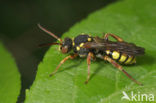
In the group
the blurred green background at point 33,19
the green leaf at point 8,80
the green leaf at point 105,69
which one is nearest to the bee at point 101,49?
the green leaf at point 105,69

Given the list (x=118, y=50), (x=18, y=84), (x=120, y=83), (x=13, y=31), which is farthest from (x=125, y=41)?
(x=13, y=31)

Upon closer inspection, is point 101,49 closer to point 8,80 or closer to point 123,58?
point 123,58

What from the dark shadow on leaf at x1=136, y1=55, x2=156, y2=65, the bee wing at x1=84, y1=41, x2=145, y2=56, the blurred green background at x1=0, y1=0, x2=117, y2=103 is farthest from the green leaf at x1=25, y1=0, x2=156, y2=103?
the blurred green background at x1=0, y1=0, x2=117, y2=103

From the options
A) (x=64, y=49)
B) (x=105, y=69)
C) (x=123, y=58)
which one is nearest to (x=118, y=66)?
(x=105, y=69)

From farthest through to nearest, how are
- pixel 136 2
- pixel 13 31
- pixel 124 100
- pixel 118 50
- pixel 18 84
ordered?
1. pixel 13 31
2. pixel 136 2
3. pixel 118 50
4. pixel 18 84
5. pixel 124 100

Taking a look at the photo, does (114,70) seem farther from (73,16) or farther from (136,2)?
(73,16)

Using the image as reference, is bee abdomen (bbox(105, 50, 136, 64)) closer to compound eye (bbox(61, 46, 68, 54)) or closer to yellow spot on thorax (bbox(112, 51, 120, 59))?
yellow spot on thorax (bbox(112, 51, 120, 59))
